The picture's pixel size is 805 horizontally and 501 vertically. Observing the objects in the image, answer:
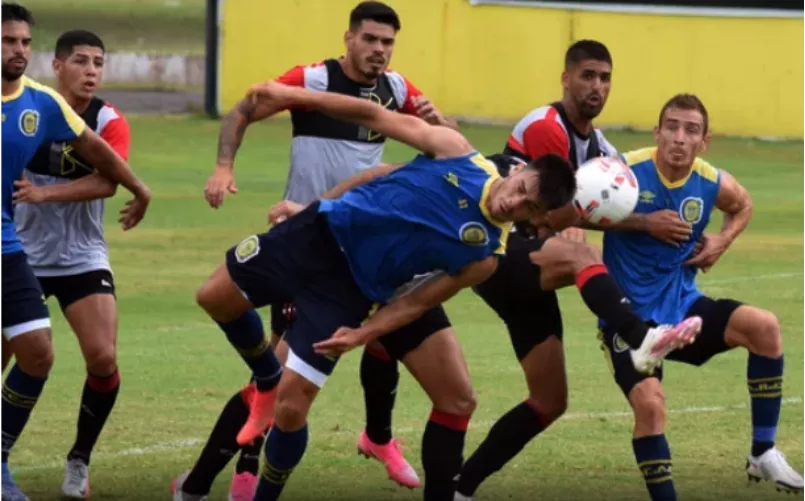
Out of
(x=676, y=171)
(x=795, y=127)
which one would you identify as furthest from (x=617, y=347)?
(x=795, y=127)

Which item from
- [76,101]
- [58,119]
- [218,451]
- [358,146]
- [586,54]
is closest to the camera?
[58,119]

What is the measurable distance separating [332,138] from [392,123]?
153cm

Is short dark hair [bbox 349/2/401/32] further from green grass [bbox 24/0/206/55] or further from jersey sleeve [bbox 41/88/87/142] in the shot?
green grass [bbox 24/0/206/55]

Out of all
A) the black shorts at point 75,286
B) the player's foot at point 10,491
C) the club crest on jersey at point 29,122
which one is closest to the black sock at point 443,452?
the player's foot at point 10,491

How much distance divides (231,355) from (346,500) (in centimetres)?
451

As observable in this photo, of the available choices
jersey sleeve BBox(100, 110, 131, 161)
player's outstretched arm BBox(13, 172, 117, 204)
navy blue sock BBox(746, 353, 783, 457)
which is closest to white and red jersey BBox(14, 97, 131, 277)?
jersey sleeve BBox(100, 110, 131, 161)

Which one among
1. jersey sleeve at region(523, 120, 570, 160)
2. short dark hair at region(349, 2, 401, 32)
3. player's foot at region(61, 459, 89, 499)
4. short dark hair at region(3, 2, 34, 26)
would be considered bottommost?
player's foot at region(61, 459, 89, 499)

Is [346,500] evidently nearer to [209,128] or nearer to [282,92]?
[282,92]

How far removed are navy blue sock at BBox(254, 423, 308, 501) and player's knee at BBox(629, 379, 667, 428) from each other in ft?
5.49

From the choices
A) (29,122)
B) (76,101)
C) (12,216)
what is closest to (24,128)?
(29,122)

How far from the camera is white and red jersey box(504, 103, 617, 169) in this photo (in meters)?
9.64

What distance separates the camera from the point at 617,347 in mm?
9016

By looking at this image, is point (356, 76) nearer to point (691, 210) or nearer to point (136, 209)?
point (136, 209)

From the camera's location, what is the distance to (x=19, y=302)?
889cm
